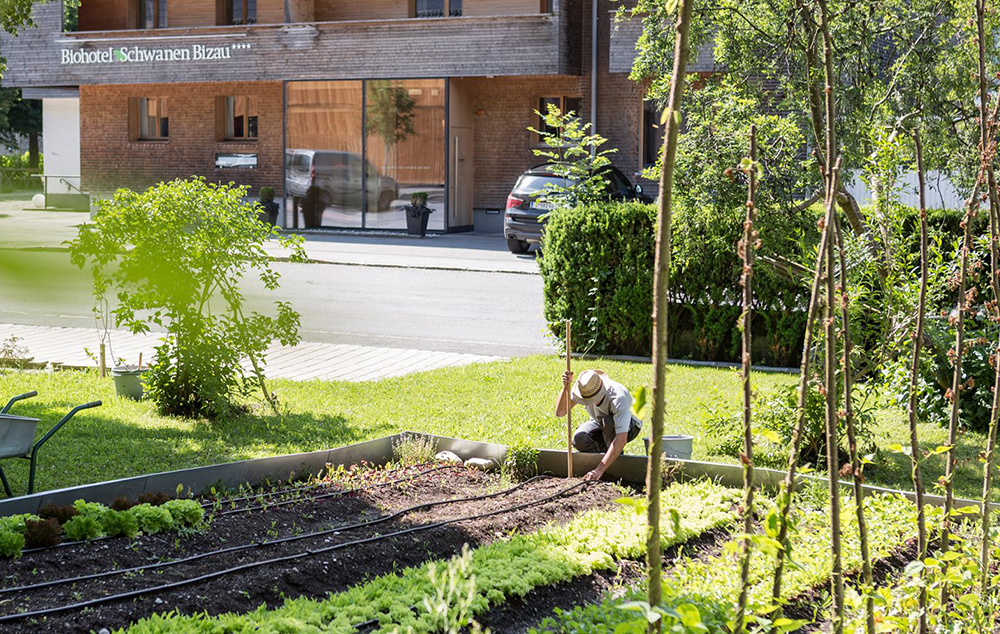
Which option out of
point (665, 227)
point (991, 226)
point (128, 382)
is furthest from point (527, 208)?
point (665, 227)

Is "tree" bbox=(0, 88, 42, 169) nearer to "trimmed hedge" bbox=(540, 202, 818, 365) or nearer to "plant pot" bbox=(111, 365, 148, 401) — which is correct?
"trimmed hedge" bbox=(540, 202, 818, 365)

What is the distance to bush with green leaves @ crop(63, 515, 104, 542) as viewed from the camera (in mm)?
5273

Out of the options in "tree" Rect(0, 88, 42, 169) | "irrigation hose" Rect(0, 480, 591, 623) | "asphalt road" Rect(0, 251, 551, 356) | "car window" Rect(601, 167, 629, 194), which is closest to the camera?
"irrigation hose" Rect(0, 480, 591, 623)

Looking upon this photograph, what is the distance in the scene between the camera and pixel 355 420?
27.7ft

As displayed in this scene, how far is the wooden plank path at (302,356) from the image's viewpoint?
10.8 metres

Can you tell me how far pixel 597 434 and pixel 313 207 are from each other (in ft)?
71.0

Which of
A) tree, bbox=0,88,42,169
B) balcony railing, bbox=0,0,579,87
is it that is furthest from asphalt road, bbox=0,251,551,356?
tree, bbox=0,88,42,169

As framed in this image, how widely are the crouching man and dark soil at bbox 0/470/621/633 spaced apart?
27 cm

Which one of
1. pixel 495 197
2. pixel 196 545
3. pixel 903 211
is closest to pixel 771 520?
pixel 196 545

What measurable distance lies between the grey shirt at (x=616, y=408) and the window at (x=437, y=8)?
74.0ft

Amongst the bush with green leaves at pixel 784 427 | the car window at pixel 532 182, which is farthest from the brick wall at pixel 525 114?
the bush with green leaves at pixel 784 427

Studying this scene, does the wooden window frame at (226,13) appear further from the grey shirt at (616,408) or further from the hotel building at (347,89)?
the grey shirt at (616,408)

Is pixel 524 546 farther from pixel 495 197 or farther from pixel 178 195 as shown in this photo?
pixel 495 197

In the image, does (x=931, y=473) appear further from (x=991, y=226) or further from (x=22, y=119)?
(x=22, y=119)
